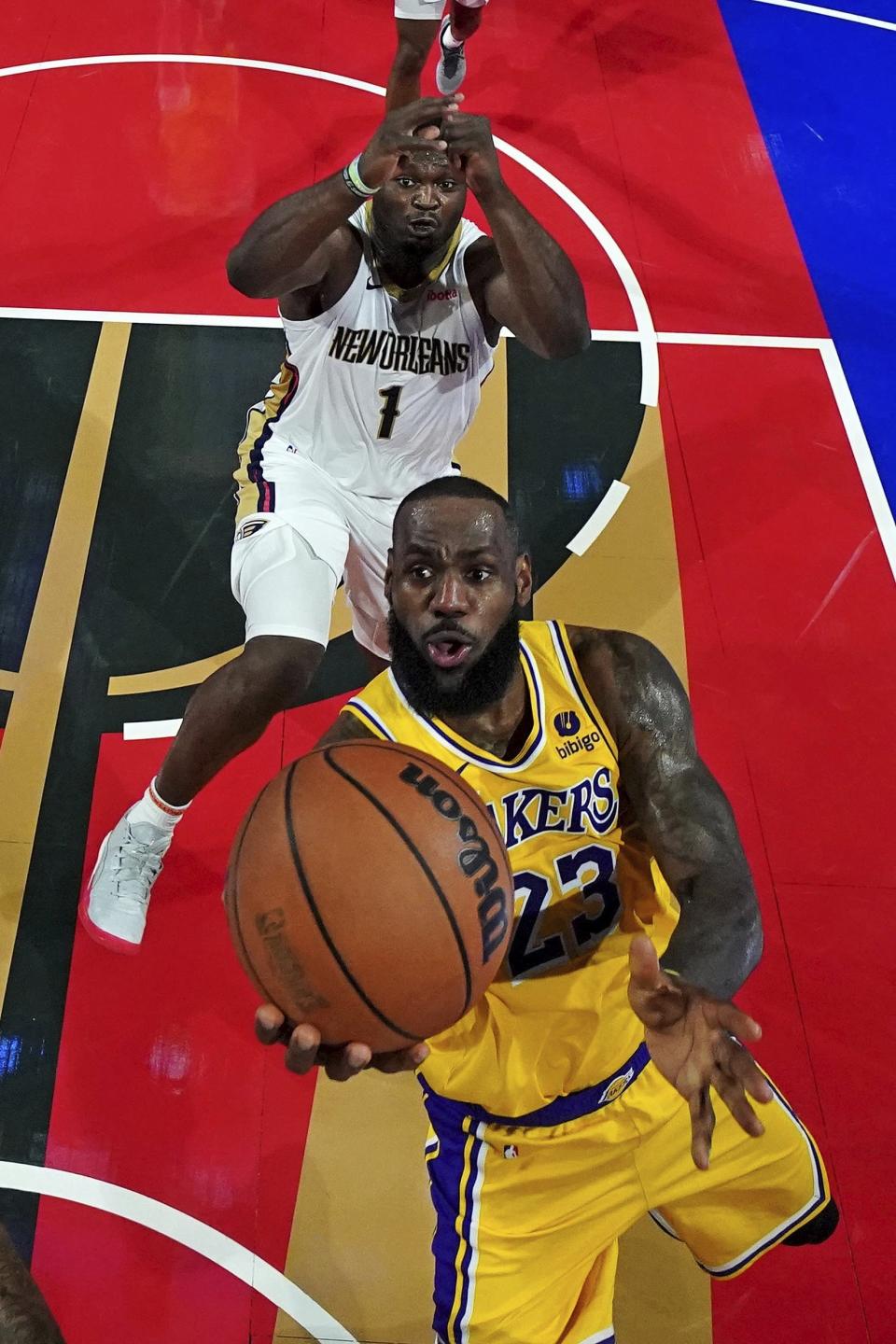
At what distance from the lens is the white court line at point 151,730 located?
446 cm

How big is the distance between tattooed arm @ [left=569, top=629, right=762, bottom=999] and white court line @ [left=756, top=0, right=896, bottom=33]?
773cm

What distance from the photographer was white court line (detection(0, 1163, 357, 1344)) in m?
3.16

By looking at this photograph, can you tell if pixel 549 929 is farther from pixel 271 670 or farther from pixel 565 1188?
pixel 271 670

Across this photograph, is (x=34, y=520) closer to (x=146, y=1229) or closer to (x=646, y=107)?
(x=146, y=1229)

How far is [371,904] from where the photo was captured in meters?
2.29

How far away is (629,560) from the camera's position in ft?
16.8

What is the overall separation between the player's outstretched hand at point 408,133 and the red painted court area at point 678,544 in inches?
81.0

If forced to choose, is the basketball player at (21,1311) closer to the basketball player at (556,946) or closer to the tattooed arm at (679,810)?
the basketball player at (556,946)

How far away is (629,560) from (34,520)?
8.49 feet

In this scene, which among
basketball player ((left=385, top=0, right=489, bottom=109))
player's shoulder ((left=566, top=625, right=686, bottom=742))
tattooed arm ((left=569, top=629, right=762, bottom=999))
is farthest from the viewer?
basketball player ((left=385, top=0, right=489, bottom=109))

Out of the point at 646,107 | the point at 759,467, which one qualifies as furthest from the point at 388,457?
the point at 646,107

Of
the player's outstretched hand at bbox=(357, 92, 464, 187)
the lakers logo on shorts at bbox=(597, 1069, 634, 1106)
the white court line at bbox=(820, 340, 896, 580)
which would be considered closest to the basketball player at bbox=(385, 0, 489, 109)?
the white court line at bbox=(820, 340, 896, 580)

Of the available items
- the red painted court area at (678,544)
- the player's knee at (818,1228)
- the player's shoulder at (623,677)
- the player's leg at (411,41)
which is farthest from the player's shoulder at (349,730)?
the player's leg at (411,41)

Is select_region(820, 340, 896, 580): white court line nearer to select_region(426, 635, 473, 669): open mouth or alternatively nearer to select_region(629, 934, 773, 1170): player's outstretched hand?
select_region(426, 635, 473, 669): open mouth
